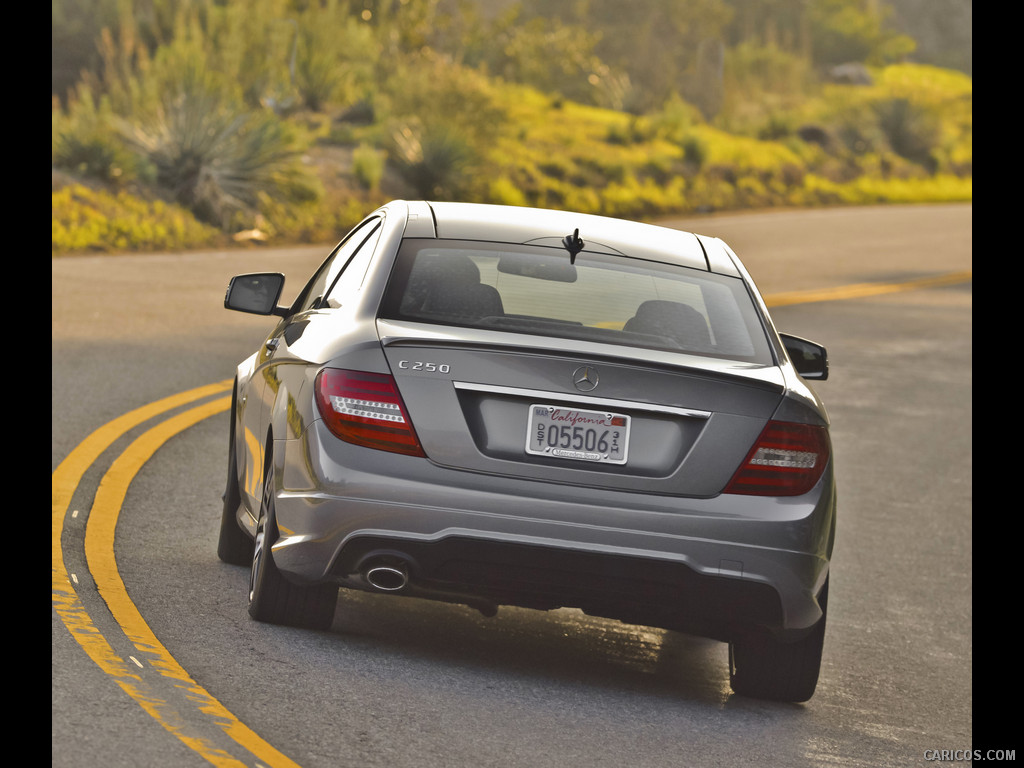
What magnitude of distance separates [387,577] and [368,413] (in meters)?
0.54

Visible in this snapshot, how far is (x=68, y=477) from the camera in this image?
8.27m

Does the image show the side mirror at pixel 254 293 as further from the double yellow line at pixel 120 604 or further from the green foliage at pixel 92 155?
the green foliage at pixel 92 155

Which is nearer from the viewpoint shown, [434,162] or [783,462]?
[783,462]

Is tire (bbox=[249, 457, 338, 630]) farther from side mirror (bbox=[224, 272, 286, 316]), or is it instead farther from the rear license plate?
side mirror (bbox=[224, 272, 286, 316])

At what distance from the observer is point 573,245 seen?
606 cm

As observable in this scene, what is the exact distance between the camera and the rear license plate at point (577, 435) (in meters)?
5.18

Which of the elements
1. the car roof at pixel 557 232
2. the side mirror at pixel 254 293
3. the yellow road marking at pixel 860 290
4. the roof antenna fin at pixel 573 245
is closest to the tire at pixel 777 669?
the car roof at pixel 557 232

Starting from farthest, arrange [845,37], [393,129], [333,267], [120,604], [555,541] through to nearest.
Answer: [845,37] < [393,129] < [333,267] < [120,604] < [555,541]

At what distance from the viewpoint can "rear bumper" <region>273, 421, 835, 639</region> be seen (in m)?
5.14

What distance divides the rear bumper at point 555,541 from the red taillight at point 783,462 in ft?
0.15

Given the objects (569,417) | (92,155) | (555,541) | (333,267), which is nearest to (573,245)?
(569,417)

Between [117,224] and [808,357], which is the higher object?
[808,357]

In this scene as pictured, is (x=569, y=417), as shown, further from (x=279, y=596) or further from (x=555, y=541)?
(x=279, y=596)
